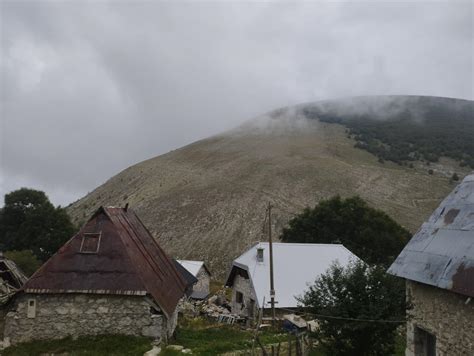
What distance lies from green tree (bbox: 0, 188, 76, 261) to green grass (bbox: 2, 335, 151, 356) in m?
37.2

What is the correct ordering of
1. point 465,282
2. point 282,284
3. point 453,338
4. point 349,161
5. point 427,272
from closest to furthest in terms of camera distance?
point 465,282, point 453,338, point 427,272, point 282,284, point 349,161

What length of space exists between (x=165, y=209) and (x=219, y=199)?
923 cm

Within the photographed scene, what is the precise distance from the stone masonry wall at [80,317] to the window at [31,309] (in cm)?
5

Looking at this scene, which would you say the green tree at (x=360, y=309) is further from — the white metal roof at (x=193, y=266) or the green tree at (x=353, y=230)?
the white metal roof at (x=193, y=266)

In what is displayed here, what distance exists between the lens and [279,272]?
2998 cm

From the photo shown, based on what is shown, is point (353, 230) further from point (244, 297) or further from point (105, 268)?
point (105, 268)

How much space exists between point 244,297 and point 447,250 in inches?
841

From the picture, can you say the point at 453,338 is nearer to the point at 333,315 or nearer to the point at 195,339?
the point at 333,315

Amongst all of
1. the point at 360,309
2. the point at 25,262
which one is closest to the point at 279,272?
the point at 360,309

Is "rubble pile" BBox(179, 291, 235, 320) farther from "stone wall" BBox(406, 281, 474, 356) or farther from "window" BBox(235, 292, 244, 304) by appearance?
"stone wall" BBox(406, 281, 474, 356)

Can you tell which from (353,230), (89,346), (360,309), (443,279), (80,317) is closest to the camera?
(443,279)

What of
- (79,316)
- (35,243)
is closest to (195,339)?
(79,316)

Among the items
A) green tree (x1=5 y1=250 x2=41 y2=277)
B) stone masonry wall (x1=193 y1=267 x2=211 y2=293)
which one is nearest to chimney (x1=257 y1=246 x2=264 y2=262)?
stone masonry wall (x1=193 y1=267 x2=211 y2=293)

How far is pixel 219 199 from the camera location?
73.6 m
